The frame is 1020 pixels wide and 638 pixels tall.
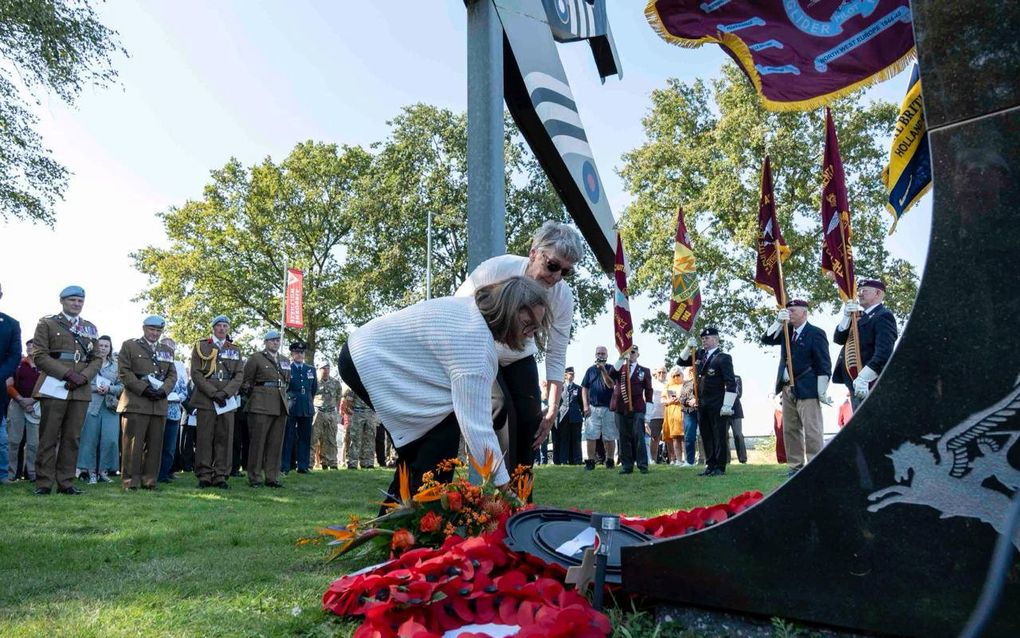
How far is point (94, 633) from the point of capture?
249 cm

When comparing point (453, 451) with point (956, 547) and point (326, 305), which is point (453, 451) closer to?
point (956, 547)

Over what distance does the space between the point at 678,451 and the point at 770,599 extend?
15626 mm

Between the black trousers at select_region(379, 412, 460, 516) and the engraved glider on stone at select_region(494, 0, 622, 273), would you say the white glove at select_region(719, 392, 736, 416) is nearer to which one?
the engraved glider on stone at select_region(494, 0, 622, 273)

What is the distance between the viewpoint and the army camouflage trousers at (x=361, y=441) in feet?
55.2

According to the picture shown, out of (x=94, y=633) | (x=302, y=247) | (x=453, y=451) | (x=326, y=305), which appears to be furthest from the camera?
(x=302, y=247)

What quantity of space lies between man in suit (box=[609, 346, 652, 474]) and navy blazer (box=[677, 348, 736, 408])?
1386 mm

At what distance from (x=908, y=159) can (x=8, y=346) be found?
7770mm

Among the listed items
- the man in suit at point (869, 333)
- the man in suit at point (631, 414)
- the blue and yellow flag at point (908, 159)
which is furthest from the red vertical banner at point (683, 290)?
the blue and yellow flag at point (908, 159)

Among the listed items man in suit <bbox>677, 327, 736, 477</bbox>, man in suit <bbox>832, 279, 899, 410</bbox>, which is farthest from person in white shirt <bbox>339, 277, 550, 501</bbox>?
man in suit <bbox>677, 327, 736, 477</bbox>

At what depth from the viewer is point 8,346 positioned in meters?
7.55

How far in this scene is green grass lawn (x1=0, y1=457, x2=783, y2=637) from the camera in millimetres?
2650

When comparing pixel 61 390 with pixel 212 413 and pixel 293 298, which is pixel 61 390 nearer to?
pixel 212 413

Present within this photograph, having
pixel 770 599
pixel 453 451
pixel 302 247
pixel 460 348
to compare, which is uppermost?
pixel 302 247

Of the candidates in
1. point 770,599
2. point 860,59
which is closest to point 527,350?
point 860,59
